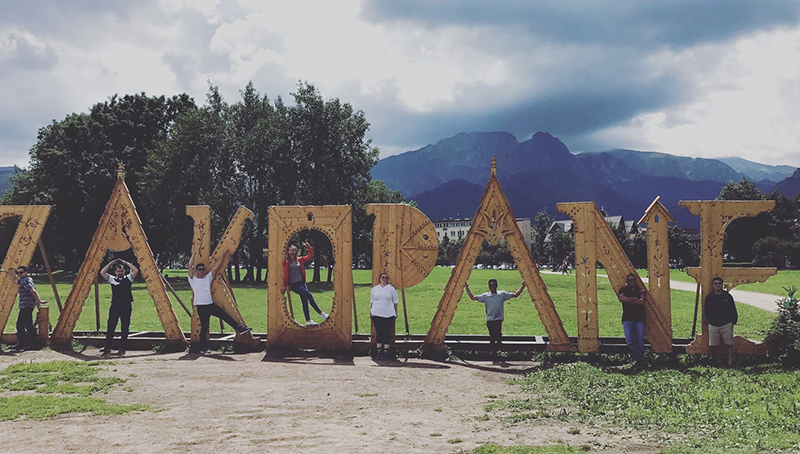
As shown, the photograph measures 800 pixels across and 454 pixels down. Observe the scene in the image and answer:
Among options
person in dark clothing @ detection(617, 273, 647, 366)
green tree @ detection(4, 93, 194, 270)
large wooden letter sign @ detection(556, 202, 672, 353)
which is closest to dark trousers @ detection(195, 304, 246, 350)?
large wooden letter sign @ detection(556, 202, 672, 353)

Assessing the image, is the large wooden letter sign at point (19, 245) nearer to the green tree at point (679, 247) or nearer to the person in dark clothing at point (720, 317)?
the person in dark clothing at point (720, 317)

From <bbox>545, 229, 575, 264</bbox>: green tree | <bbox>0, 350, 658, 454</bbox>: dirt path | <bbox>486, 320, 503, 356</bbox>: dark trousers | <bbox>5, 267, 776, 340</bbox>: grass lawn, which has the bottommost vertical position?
<bbox>5, 267, 776, 340</bbox>: grass lawn

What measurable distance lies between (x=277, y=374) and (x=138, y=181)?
126 ft

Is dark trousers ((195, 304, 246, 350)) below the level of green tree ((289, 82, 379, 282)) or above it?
below

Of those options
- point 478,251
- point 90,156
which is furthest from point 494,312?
point 90,156

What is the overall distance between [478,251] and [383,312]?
2747 mm

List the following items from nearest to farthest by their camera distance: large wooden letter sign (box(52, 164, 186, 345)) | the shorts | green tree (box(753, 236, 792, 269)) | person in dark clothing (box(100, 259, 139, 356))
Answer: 1. the shorts
2. person in dark clothing (box(100, 259, 139, 356))
3. large wooden letter sign (box(52, 164, 186, 345))
4. green tree (box(753, 236, 792, 269))

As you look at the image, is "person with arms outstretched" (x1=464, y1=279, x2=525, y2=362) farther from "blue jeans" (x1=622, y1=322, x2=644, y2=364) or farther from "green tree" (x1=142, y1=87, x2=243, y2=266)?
"green tree" (x1=142, y1=87, x2=243, y2=266)

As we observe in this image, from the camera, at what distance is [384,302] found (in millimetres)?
13320

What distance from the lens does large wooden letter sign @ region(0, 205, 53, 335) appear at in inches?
586

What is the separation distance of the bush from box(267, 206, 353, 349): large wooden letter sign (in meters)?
Answer: 9.32

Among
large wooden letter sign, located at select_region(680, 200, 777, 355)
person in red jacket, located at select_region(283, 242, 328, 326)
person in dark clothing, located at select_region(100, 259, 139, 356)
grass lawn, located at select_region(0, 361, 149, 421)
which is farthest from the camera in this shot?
person in red jacket, located at select_region(283, 242, 328, 326)

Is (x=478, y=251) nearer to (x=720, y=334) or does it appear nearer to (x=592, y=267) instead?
(x=592, y=267)

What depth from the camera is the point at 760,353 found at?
12117 millimetres
